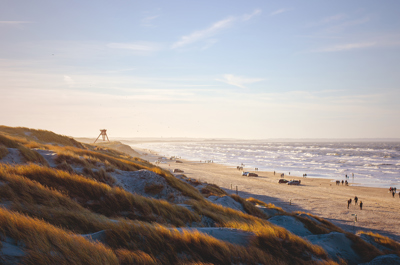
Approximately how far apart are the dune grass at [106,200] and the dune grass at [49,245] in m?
2.96

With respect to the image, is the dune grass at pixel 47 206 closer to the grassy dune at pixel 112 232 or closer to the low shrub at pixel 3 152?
the grassy dune at pixel 112 232

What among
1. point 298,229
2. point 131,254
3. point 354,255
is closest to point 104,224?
point 131,254

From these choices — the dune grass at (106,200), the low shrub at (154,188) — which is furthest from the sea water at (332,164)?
the dune grass at (106,200)

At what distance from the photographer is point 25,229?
3.48 meters

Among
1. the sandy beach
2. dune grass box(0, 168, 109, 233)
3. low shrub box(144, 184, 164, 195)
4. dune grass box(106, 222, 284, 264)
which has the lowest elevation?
the sandy beach

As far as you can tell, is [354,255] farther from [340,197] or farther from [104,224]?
[340,197]

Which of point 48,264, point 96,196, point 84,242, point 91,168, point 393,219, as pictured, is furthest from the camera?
point 393,219

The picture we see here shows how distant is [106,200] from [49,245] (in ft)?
12.4

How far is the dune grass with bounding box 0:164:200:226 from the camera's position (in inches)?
261

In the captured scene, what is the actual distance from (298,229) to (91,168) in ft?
30.6

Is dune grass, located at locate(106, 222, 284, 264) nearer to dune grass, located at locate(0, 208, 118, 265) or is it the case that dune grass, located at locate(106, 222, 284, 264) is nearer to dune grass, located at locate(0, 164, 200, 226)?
dune grass, located at locate(0, 208, 118, 265)

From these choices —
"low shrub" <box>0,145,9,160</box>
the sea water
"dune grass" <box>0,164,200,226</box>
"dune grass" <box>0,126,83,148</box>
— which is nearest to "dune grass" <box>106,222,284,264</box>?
"dune grass" <box>0,164,200,226</box>

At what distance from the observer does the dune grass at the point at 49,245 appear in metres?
3.00

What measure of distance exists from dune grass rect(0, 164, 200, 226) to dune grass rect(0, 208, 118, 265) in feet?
9.70
